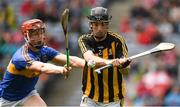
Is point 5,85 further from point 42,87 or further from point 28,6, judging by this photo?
point 28,6

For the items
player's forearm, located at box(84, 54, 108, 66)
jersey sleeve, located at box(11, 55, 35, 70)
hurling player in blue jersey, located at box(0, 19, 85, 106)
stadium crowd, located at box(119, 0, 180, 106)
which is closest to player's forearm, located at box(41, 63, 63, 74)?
hurling player in blue jersey, located at box(0, 19, 85, 106)

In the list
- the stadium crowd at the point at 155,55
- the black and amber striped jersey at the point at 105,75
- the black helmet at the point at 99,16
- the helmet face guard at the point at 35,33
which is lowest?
the stadium crowd at the point at 155,55

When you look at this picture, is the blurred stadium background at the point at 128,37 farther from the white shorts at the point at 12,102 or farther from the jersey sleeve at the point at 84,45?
the jersey sleeve at the point at 84,45

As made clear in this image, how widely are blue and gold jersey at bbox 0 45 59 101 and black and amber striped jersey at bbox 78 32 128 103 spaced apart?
1.89 feet

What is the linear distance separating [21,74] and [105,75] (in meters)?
1.07

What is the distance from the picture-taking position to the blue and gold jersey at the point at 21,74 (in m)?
9.34

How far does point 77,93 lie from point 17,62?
7.82 metres

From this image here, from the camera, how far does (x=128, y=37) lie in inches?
685

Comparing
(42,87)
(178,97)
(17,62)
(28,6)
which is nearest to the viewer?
(17,62)

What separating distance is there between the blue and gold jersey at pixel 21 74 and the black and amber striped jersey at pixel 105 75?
0.58 metres

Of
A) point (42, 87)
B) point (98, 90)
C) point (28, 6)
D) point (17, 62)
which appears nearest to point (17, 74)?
point (17, 62)

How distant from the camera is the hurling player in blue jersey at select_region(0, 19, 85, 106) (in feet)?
30.3

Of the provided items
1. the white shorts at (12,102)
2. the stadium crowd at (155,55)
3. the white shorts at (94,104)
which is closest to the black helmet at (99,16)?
the white shorts at (94,104)

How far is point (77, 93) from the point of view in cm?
1709
